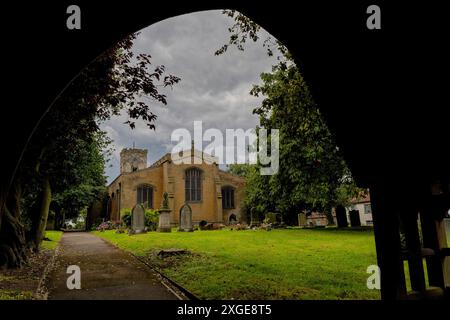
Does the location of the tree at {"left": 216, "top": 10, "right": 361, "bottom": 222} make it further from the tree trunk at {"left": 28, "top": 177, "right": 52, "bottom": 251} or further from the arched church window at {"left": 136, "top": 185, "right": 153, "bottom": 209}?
the arched church window at {"left": 136, "top": 185, "right": 153, "bottom": 209}

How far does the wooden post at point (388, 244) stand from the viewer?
2678mm

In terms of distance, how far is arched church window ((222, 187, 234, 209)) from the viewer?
45562 mm

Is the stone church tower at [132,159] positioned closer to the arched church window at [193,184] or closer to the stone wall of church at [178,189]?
the stone wall of church at [178,189]

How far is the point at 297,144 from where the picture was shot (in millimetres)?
23266

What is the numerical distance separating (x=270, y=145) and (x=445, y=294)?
25.2 m

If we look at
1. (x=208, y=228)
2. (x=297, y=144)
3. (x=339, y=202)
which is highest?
(x=297, y=144)

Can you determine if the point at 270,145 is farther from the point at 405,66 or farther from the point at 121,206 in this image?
the point at 405,66

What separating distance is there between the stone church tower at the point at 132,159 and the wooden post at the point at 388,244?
57.8 meters

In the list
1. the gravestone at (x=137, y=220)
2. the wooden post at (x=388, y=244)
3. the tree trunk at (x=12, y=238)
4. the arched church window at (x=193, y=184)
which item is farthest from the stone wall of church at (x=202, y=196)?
the wooden post at (x=388, y=244)

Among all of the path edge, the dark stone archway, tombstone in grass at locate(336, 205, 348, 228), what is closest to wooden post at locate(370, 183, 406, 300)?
the dark stone archway

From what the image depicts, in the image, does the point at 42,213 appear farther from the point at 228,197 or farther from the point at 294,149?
the point at 228,197

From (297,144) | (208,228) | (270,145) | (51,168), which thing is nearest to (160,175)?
(208,228)
